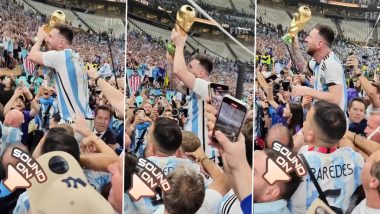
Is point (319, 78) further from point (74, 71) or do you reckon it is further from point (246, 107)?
point (74, 71)

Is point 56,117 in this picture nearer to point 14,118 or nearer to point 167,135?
point 14,118

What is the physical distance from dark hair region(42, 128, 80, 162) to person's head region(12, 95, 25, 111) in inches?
9.5

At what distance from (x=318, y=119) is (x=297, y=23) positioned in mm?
675

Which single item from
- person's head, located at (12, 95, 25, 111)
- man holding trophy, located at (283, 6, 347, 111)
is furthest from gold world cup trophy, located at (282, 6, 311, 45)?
person's head, located at (12, 95, 25, 111)

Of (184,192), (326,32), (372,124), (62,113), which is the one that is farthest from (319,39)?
(62,113)

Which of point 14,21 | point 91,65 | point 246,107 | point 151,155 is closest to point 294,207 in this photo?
point 246,107

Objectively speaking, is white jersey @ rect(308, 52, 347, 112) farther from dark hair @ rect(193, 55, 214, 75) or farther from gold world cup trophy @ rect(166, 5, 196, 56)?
gold world cup trophy @ rect(166, 5, 196, 56)

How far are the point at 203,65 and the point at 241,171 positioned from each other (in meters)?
0.76

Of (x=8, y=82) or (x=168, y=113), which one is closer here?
(x=8, y=82)

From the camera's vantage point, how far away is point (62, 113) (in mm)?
4496

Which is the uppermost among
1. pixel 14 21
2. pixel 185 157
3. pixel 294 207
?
pixel 14 21

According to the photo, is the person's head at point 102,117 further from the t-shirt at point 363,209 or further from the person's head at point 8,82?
the t-shirt at point 363,209

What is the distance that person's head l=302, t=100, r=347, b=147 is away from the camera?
4516mm

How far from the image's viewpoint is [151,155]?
4.55 meters
